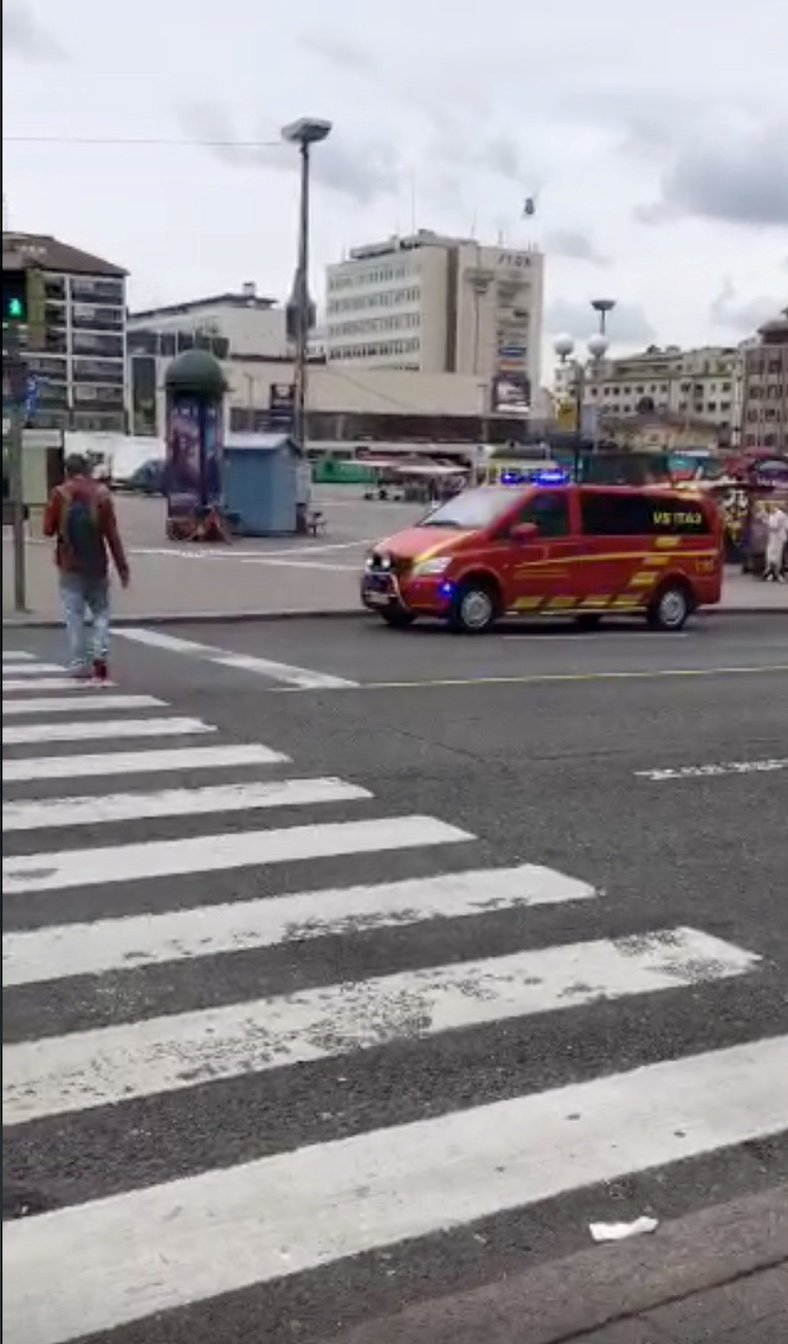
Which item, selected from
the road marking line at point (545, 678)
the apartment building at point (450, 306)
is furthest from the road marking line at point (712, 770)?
the apartment building at point (450, 306)

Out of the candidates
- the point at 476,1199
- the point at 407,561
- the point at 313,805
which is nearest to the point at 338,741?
the point at 313,805

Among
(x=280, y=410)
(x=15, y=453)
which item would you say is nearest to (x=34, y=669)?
(x=15, y=453)

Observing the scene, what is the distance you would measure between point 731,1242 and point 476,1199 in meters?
0.64

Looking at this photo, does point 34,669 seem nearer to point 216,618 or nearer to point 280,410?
point 216,618

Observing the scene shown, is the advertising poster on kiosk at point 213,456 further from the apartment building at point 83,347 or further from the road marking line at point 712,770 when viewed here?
the road marking line at point 712,770

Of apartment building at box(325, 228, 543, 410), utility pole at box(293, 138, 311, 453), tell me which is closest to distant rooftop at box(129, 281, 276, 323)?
apartment building at box(325, 228, 543, 410)

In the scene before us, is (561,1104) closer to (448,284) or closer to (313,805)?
(313,805)

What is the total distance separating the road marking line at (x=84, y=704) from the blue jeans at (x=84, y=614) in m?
0.91

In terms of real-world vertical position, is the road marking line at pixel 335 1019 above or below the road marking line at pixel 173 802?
below

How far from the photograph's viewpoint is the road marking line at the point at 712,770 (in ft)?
28.2

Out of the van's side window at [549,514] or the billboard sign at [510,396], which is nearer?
the van's side window at [549,514]

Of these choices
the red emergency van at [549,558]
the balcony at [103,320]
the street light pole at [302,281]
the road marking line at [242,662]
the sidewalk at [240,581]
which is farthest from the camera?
the balcony at [103,320]

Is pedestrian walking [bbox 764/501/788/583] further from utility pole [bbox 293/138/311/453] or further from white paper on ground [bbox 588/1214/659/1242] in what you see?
white paper on ground [bbox 588/1214/659/1242]

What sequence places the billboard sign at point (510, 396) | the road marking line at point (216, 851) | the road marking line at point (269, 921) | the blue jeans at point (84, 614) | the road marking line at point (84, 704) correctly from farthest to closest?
the billboard sign at point (510, 396)
the blue jeans at point (84, 614)
the road marking line at point (84, 704)
the road marking line at point (216, 851)
the road marking line at point (269, 921)
